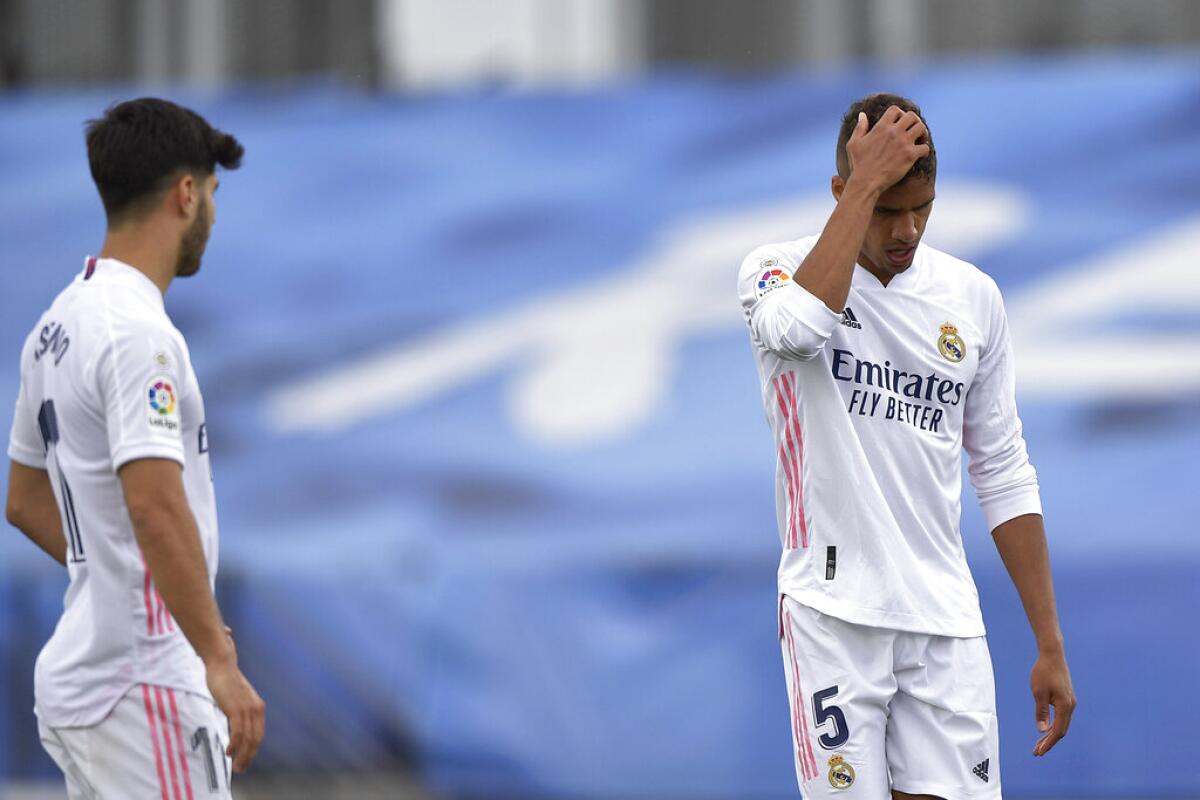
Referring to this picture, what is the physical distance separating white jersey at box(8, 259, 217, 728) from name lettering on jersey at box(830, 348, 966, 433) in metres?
1.30

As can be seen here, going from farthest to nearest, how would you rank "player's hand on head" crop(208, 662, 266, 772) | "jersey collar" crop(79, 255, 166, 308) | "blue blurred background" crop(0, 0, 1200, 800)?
"blue blurred background" crop(0, 0, 1200, 800) < "jersey collar" crop(79, 255, 166, 308) < "player's hand on head" crop(208, 662, 266, 772)

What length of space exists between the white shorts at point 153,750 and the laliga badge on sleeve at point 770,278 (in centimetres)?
136

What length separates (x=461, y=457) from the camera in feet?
24.4

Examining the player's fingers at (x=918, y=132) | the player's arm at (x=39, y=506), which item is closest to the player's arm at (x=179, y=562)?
the player's arm at (x=39, y=506)

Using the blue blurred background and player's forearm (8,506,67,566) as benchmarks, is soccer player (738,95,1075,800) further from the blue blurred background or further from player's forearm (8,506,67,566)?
the blue blurred background

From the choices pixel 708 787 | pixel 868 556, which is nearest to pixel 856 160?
pixel 868 556

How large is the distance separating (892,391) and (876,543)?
31cm

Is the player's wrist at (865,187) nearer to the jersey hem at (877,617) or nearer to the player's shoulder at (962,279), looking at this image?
the player's shoulder at (962,279)

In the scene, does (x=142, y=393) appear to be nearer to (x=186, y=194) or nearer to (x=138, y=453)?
(x=138, y=453)

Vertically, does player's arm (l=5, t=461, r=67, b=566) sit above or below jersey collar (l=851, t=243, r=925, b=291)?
below

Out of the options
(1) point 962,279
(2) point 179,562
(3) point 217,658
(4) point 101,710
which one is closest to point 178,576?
(2) point 179,562

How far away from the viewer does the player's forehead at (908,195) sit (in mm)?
3312

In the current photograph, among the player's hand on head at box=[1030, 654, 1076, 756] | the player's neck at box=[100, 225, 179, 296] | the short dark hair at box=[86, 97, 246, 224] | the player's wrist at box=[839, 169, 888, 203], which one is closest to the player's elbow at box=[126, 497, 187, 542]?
the player's neck at box=[100, 225, 179, 296]

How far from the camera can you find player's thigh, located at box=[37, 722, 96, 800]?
3.23 m
